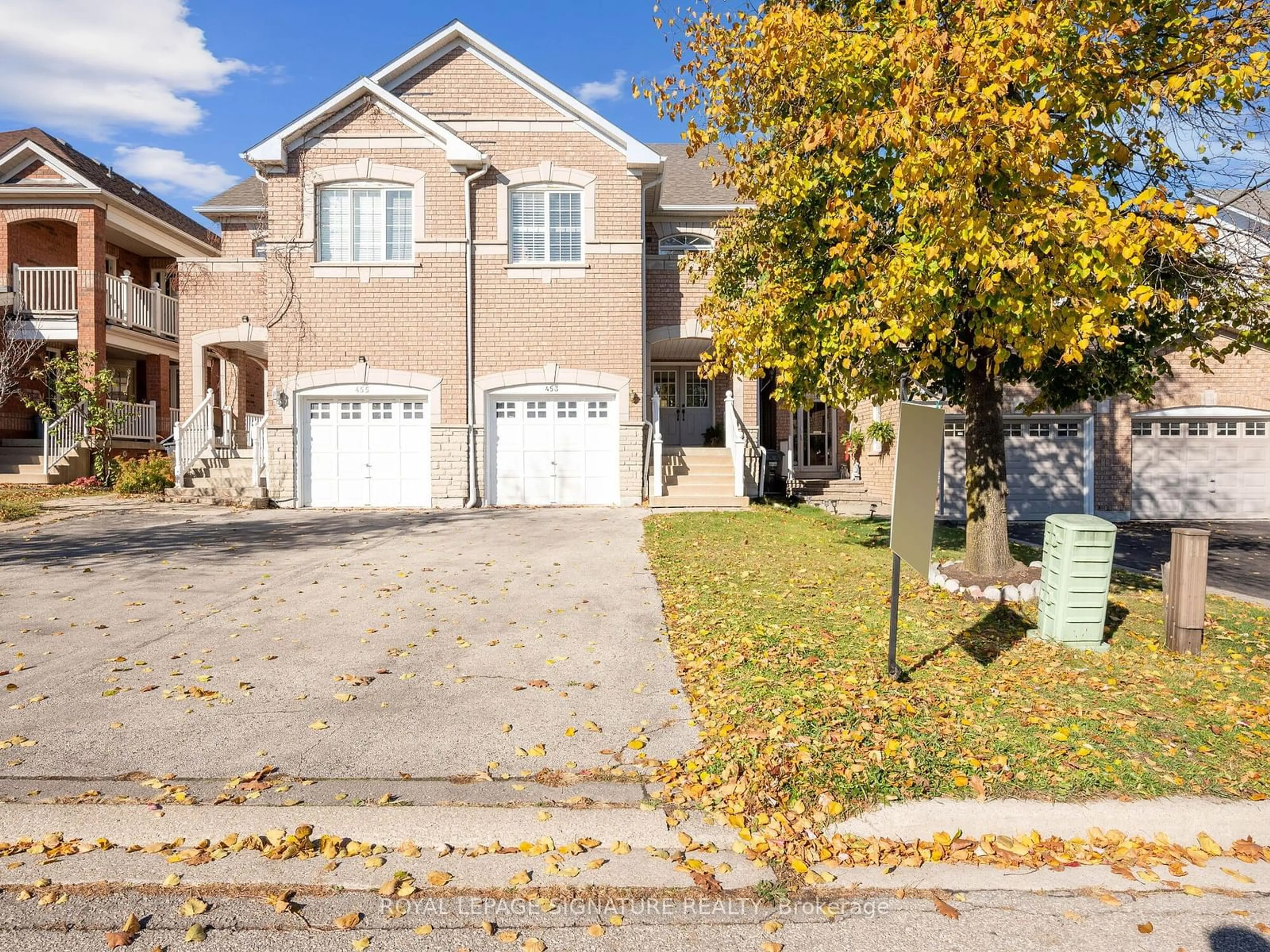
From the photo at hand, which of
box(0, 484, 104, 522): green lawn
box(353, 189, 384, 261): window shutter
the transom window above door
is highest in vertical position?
box(353, 189, 384, 261): window shutter

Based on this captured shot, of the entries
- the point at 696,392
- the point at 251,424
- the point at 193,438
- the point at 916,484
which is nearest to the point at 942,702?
the point at 916,484

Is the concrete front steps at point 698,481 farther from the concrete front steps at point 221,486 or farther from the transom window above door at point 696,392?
the concrete front steps at point 221,486

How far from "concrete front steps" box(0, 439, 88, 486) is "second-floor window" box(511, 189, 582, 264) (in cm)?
1213

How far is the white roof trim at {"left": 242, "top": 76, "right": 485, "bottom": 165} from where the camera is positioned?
14680 mm

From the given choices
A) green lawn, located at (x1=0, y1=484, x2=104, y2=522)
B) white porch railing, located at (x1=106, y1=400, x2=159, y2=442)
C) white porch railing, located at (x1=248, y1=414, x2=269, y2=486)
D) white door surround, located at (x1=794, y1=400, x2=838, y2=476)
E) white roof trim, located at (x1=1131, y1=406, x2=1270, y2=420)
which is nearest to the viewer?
Result: green lawn, located at (x1=0, y1=484, x2=104, y2=522)

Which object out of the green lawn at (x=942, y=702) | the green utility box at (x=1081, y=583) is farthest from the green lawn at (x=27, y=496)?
the green utility box at (x=1081, y=583)

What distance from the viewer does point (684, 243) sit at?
1742cm

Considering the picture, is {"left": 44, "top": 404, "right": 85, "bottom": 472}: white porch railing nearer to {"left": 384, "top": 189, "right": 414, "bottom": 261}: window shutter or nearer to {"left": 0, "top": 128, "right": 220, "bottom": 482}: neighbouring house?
{"left": 0, "top": 128, "right": 220, "bottom": 482}: neighbouring house

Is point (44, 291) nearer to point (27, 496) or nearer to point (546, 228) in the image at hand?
point (27, 496)

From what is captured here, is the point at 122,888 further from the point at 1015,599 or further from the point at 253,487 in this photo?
the point at 253,487

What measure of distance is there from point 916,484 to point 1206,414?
16.3 meters

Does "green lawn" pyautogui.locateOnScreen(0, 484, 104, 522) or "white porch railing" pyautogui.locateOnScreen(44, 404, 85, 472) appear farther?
"white porch railing" pyautogui.locateOnScreen(44, 404, 85, 472)

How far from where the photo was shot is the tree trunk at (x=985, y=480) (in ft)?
26.5

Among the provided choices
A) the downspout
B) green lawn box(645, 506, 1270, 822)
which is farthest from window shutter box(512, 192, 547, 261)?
green lawn box(645, 506, 1270, 822)
